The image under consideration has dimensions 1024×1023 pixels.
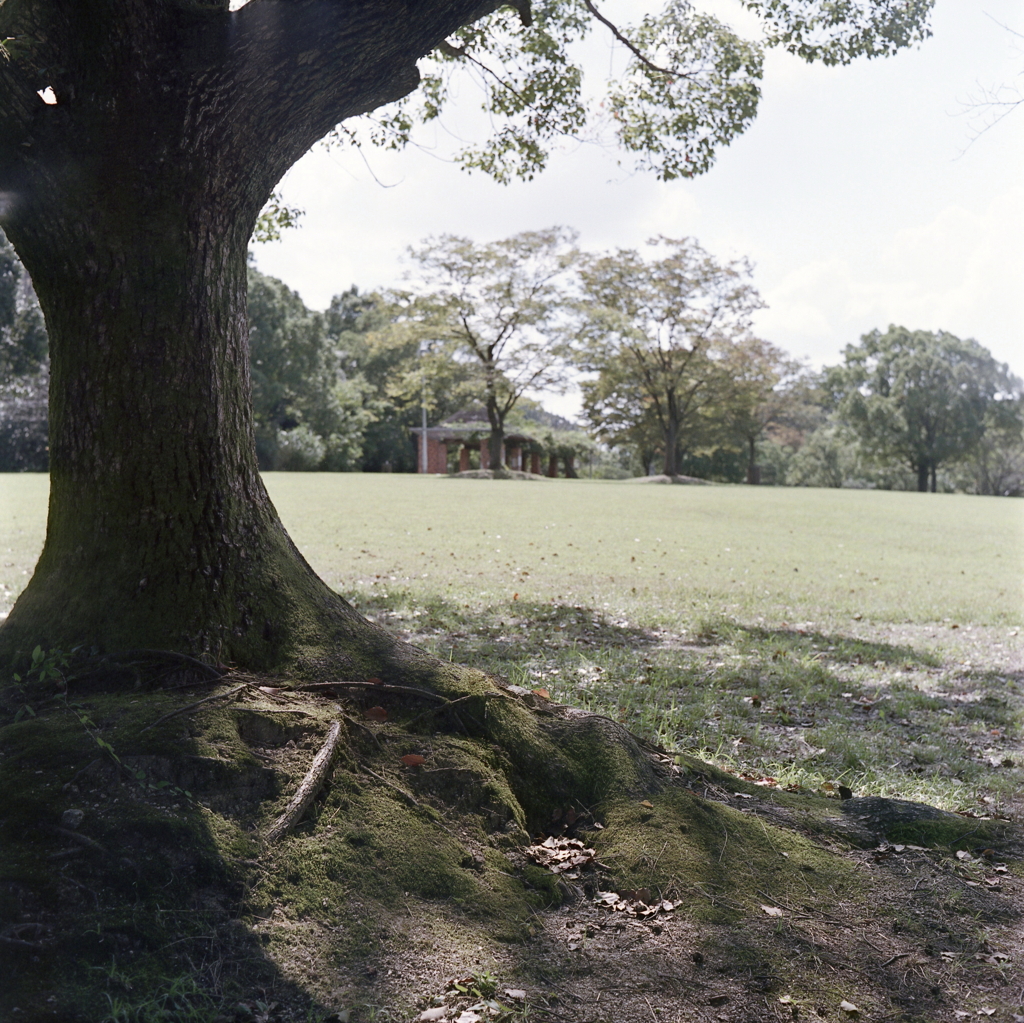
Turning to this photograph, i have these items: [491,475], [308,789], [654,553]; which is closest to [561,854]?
[308,789]

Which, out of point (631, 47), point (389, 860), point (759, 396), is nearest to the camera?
point (389, 860)

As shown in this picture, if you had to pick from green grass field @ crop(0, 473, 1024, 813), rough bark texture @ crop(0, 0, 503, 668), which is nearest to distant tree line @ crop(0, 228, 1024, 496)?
green grass field @ crop(0, 473, 1024, 813)

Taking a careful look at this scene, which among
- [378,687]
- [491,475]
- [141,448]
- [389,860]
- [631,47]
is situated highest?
[631,47]

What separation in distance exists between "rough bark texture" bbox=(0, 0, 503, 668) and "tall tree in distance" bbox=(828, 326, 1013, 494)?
61.8 metres

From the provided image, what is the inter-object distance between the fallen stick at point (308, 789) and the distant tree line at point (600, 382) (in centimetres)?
4132

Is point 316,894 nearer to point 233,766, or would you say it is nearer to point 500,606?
point 233,766

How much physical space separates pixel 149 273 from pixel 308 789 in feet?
7.78

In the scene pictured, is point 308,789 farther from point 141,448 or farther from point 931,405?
point 931,405

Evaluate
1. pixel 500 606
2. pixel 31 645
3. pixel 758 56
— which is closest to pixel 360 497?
pixel 500 606

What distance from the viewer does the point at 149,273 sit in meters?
3.68

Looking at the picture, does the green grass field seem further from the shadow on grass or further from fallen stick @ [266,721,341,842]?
the shadow on grass

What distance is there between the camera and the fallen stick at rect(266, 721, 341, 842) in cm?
293

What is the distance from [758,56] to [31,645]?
32.2 ft

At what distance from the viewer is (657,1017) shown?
2.57 meters
